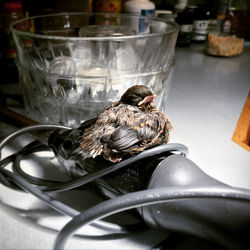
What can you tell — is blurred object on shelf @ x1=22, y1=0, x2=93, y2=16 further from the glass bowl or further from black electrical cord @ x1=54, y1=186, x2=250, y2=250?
black electrical cord @ x1=54, y1=186, x2=250, y2=250

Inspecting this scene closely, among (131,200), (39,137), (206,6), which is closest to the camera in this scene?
(131,200)

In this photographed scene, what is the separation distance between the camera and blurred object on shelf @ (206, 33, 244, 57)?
90 cm

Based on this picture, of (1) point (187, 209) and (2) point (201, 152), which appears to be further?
(2) point (201, 152)

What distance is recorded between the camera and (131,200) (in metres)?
0.21

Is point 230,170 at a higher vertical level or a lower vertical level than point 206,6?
lower

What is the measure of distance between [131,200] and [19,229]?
15 cm

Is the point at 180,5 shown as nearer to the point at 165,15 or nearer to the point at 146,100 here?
the point at 165,15

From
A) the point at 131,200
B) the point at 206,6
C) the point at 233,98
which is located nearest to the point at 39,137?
the point at 131,200

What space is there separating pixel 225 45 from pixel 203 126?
1.69ft

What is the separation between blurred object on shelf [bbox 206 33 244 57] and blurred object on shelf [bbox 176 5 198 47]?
142 millimetres

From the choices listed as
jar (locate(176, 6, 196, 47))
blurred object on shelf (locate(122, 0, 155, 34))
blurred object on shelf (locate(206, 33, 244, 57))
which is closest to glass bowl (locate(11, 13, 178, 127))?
blurred object on shelf (locate(122, 0, 155, 34))

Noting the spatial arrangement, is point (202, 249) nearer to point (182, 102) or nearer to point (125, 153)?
point (125, 153)

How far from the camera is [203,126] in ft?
1.68

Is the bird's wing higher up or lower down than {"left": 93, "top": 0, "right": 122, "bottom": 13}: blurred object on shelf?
lower down
